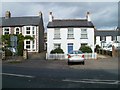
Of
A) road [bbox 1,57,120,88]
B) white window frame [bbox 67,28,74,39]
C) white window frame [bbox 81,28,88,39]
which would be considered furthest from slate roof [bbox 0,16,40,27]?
road [bbox 1,57,120,88]

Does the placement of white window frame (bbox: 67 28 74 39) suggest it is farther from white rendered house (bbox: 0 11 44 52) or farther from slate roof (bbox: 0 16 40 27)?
slate roof (bbox: 0 16 40 27)

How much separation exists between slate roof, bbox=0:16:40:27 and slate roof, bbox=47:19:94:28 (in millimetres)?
9448

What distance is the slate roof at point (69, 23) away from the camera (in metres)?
46.5

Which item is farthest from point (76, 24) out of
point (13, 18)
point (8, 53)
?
point (13, 18)

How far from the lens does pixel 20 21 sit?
2315 inches

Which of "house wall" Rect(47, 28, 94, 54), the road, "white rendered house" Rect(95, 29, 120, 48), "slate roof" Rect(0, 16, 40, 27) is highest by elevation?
"slate roof" Rect(0, 16, 40, 27)

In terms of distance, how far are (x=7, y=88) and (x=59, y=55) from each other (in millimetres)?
27582

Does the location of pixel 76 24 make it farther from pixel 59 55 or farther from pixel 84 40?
pixel 59 55

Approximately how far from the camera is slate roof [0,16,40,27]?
57.5 m

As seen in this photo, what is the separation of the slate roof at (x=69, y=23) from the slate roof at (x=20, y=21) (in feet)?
31.0

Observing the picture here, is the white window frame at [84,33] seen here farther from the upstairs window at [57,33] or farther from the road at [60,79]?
the road at [60,79]

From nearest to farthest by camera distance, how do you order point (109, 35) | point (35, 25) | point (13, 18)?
point (35, 25) → point (13, 18) → point (109, 35)

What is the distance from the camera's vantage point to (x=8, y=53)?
4194 cm

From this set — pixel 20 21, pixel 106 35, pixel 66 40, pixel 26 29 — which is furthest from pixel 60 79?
pixel 106 35
